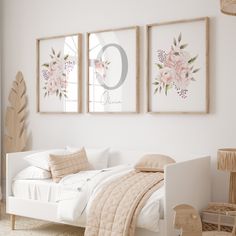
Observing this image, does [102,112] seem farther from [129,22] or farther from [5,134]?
[5,134]

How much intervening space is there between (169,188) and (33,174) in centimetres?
147

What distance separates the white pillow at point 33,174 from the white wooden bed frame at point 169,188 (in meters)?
0.10

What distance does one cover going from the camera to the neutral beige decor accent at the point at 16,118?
5.09m

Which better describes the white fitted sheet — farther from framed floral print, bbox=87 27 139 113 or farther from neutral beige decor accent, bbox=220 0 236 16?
neutral beige decor accent, bbox=220 0 236 16

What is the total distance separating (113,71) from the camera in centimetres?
439

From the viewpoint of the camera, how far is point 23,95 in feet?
16.8

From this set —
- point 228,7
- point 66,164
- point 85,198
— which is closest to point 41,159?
point 66,164

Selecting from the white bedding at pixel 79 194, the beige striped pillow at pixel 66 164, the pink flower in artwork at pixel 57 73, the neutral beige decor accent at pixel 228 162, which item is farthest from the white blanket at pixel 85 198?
the pink flower in artwork at pixel 57 73

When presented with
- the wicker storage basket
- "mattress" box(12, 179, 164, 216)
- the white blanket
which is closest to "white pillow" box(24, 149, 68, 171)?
"mattress" box(12, 179, 164, 216)

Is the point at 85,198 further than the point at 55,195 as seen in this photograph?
No

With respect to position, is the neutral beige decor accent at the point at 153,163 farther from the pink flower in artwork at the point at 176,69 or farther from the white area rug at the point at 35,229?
the white area rug at the point at 35,229

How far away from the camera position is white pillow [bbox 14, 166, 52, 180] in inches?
157

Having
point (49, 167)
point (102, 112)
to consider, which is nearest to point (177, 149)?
point (102, 112)

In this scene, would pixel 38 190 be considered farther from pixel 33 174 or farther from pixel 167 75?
pixel 167 75
